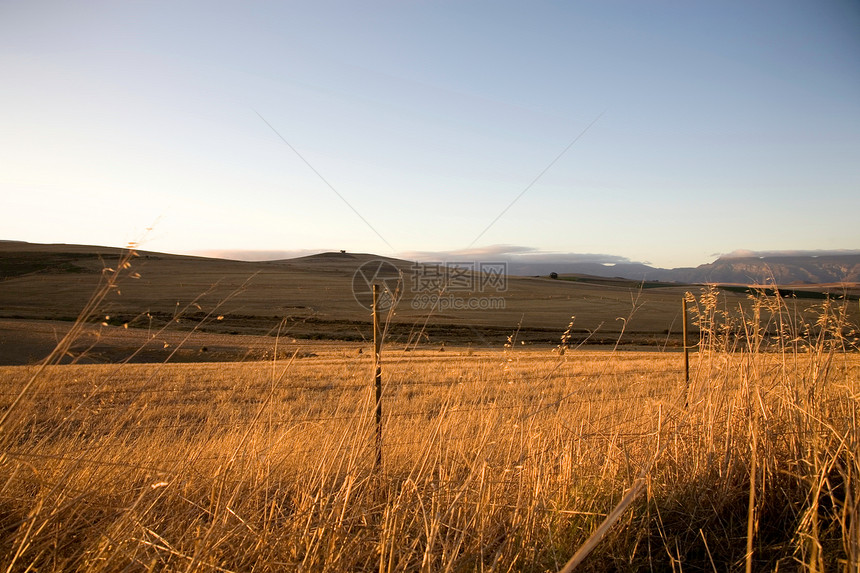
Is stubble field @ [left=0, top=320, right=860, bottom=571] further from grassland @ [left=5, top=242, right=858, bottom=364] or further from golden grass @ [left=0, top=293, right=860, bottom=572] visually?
grassland @ [left=5, top=242, right=858, bottom=364]

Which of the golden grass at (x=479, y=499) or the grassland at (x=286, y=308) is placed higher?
the golden grass at (x=479, y=499)

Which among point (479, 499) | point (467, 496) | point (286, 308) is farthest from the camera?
point (286, 308)

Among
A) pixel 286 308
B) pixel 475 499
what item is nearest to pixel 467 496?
pixel 475 499

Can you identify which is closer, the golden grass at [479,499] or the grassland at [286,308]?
the golden grass at [479,499]

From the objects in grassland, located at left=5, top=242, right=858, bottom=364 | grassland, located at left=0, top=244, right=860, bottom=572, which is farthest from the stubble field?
grassland, located at left=5, top=242, right=858, bottom=364

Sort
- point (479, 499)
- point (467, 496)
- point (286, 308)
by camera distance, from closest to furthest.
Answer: point (479, 499) → point (467, 496) → point (286, 308)

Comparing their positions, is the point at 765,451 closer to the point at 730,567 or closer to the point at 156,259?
the point at 730,567

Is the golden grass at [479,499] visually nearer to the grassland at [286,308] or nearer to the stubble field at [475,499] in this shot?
the stubble field at [475,499]

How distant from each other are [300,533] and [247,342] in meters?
28.7

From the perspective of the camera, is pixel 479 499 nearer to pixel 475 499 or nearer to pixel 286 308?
pixel 475 499

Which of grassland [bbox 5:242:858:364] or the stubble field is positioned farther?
grassland [bbox 5:242:858:364]

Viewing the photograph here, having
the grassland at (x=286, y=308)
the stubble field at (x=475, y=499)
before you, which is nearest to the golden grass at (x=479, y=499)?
the stubble field at (x=475, y=499)

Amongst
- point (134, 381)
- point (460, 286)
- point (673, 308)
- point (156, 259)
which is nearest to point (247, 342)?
point (134, 381)

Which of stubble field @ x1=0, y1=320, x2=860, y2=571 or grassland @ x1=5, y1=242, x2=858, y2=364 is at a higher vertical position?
stubble field @ x1=0, y1=320, x2=860, y2=571
